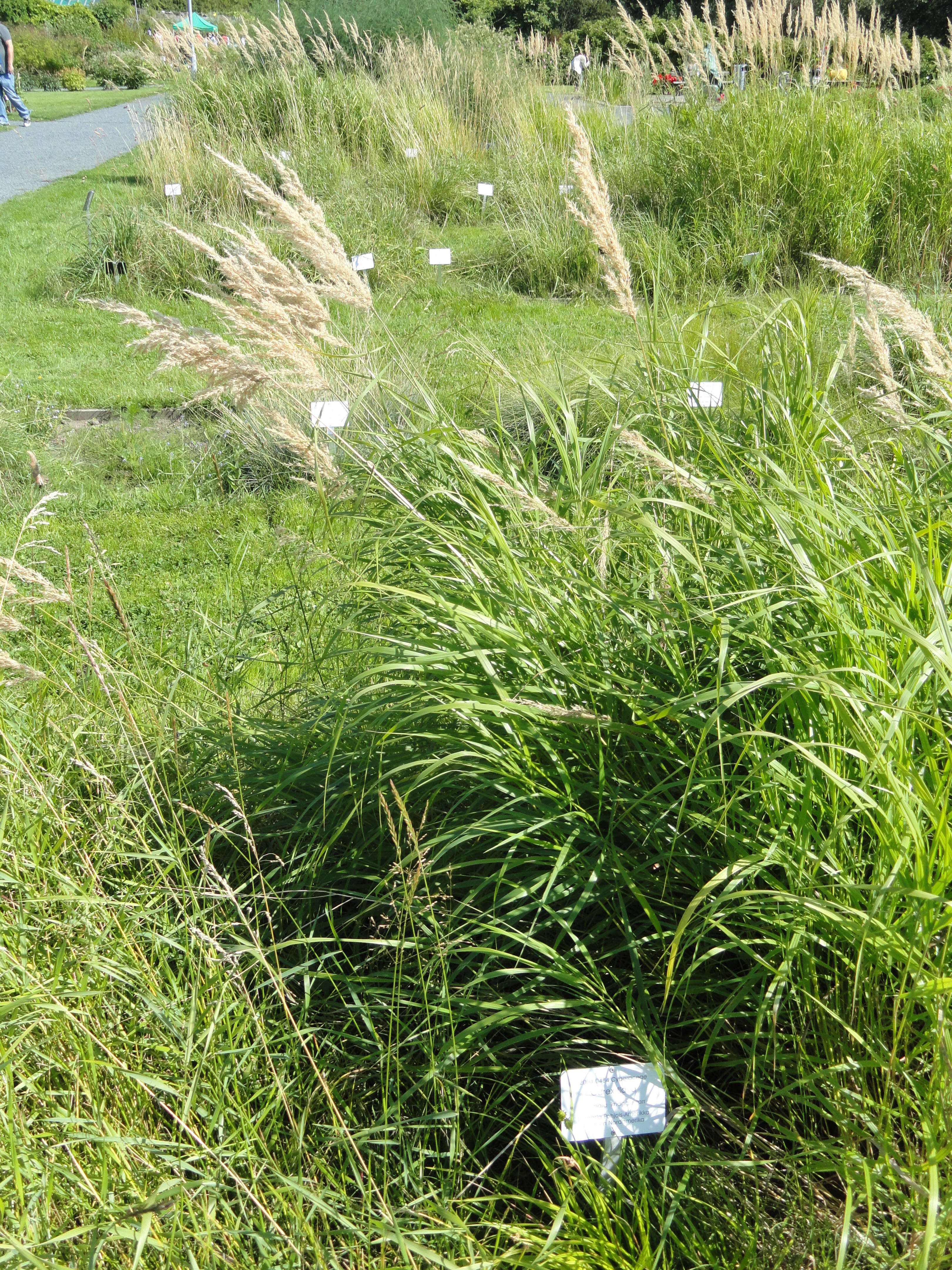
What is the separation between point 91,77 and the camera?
1254 inches

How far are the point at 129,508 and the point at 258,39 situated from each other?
679 cm

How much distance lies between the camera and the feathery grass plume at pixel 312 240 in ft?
6.40

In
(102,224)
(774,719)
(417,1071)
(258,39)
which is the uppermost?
(258,39)

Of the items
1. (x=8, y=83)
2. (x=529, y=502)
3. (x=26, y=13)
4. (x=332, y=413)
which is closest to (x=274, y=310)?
(x=529, y=502)

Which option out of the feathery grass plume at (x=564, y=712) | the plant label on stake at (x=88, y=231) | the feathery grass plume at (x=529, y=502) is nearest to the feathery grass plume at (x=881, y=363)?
the feathery grass plume at (x=529, y=502)

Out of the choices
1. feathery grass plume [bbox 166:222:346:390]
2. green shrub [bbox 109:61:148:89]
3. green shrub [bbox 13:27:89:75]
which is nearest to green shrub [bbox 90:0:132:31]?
green shrub [bbox 13:27:89:75]

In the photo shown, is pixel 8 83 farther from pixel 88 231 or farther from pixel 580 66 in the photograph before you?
pixel 88 231

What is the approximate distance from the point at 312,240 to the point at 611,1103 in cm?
157

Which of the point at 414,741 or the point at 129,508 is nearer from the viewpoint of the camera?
the point at 414,741

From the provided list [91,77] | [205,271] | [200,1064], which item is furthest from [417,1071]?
[91,77]

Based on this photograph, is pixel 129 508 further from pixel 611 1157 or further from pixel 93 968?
pixel 611 1157

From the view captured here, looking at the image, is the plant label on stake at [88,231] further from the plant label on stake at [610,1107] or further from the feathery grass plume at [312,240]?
the plant label on stake at [610,1107]

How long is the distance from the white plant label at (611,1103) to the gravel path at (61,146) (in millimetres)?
9588

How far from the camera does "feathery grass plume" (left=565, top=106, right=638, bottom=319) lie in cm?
189
